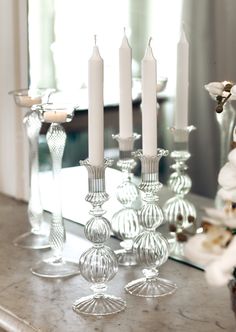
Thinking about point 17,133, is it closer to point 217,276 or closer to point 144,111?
point 144,111

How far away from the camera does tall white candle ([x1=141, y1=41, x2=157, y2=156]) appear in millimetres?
1183

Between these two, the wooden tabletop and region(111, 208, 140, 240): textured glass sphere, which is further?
region(111, 208, 140, 240): textured glass sphere

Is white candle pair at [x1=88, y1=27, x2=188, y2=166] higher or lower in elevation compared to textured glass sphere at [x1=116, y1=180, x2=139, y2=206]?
higher

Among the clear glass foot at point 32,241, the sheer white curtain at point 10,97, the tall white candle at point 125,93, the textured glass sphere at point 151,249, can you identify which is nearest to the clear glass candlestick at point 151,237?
the textured glass sphere at point 151,249

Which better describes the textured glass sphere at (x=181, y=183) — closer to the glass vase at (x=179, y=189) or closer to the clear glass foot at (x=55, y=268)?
the glass vase at (x=179, y=189)

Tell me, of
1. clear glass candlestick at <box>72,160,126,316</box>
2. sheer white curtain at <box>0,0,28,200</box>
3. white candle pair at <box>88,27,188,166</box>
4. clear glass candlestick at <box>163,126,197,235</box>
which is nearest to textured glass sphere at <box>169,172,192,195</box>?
clear glass candlestick at <box>163,126,197,235</box>

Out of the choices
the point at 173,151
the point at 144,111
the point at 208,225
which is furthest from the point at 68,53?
the point at 208,225

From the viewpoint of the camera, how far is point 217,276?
0.76 metres

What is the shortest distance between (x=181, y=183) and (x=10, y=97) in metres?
0.58

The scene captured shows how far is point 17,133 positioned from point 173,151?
51cm

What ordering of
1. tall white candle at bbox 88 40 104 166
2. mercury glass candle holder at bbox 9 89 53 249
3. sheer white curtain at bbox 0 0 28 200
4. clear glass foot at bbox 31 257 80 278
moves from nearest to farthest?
tall white candle at bbox 88 40 104 166 < clear glass foot at bbox 31 257 80 278 < mercury glass candle holder at bbox 9 89 53 249 < sheer white curtain at bbox 0 0 28 200

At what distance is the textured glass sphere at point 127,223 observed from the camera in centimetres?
141

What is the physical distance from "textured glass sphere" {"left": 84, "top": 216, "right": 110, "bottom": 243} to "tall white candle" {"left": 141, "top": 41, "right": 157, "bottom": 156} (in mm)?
131

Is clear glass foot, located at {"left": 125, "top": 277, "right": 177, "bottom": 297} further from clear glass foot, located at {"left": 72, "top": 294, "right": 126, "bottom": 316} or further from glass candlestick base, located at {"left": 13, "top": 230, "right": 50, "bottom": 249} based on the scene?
glass candlestick base, located at {"left": 13, "top": 230, "right": 50, "bottom": 249}
